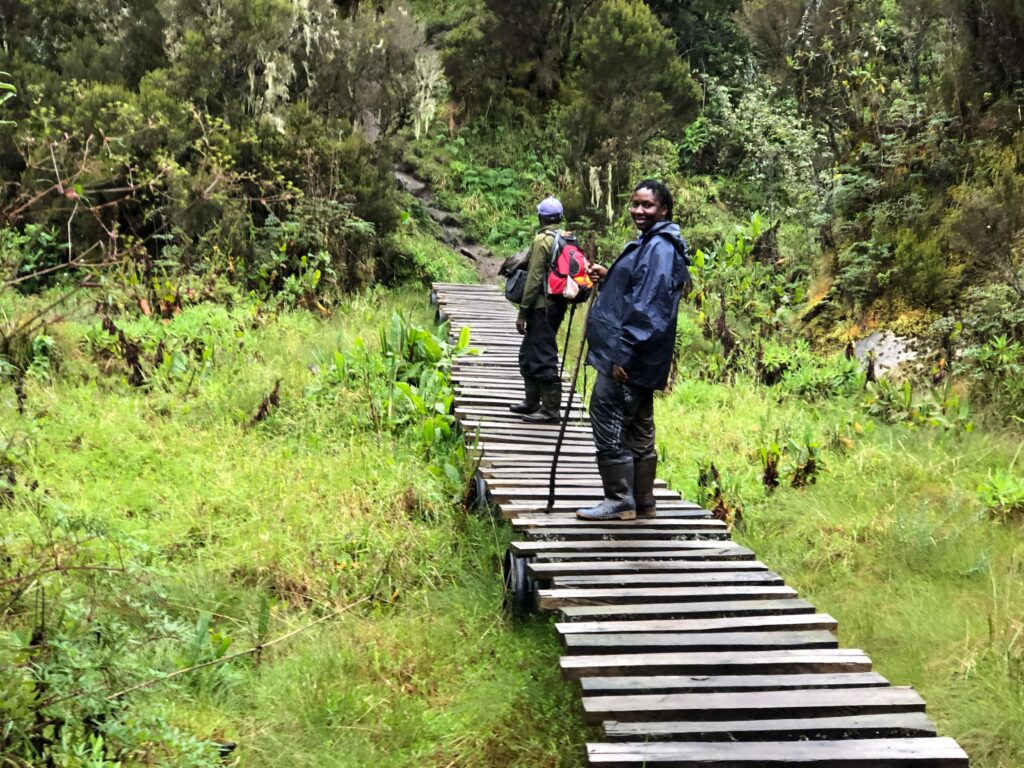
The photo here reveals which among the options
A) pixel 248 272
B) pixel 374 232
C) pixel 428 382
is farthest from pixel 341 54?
pixel 428 382

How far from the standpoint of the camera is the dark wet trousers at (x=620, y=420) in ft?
15.7

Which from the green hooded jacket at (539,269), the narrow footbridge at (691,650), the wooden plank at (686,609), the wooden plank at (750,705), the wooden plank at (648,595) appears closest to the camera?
the narrow footbridge at (691,650)

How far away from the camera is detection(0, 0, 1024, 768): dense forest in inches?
155

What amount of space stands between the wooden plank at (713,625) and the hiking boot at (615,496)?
1.12 meters

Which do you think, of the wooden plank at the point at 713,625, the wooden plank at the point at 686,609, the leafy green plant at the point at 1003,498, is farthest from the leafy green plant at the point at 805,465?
the wooden plank at the point at 713,625

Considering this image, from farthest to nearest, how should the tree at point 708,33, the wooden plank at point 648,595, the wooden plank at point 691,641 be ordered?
the tree at point 708,33 → the wooden plank at point 648,595 → the wooden plank at point 691,641

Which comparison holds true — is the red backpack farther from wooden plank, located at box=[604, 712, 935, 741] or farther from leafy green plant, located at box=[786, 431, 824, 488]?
wooden plank, located at box=[604, 712, 935, 741]

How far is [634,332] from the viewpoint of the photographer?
458 centimetres

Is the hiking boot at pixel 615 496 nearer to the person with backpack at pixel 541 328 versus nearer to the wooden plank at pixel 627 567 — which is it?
the wooden plank at pixel 627 567

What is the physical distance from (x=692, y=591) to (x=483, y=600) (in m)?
1.40

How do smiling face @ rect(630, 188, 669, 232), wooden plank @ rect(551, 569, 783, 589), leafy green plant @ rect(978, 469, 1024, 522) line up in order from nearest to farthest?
wooden plank @ rect(551, 569, 783, 589) → smiling face @ rect(630, 188, 669, 232) → leafy green plant @ rect(978, 469, 1024, 522)

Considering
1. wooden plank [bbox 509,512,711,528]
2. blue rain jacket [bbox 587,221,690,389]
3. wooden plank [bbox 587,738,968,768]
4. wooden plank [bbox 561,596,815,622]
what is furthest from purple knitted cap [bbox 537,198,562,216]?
wooden plank [bbox 587,738,968,768]

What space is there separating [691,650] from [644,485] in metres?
1.54

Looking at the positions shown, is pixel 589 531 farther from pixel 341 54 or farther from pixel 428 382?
pixel 341 54
